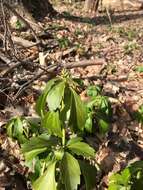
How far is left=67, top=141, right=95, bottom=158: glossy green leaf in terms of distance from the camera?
2.98 m

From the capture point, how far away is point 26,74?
16.6ft

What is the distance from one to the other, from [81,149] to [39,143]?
1.04 feet

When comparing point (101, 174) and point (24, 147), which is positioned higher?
point (24, 147)

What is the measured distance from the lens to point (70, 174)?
2.88 m

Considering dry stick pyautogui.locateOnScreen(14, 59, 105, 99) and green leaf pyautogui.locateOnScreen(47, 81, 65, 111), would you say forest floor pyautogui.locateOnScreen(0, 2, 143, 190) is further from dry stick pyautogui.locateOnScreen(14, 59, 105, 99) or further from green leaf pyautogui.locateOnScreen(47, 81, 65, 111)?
green leaf pyautogui.locateOnScreen(47, 81, 65, 111)

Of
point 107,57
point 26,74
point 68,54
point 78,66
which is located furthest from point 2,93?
point 107,57

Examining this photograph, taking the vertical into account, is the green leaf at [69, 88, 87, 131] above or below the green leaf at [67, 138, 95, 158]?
above

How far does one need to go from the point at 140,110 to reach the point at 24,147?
83.6 inches

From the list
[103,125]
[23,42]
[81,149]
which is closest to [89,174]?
[81,149]

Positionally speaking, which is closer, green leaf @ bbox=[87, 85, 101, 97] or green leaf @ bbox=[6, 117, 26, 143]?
green leaf @ bbox=[6, 117, 26, 143]

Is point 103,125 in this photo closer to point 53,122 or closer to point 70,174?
point 53,122

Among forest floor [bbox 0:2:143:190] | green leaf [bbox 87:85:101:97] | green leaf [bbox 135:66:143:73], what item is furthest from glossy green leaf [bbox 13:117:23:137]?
green leaf [bbox 135:66:143:73]

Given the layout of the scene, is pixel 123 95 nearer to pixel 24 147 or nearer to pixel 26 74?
pixel 26 74

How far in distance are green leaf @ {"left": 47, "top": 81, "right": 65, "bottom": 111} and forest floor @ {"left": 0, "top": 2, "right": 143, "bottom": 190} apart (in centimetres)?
137
